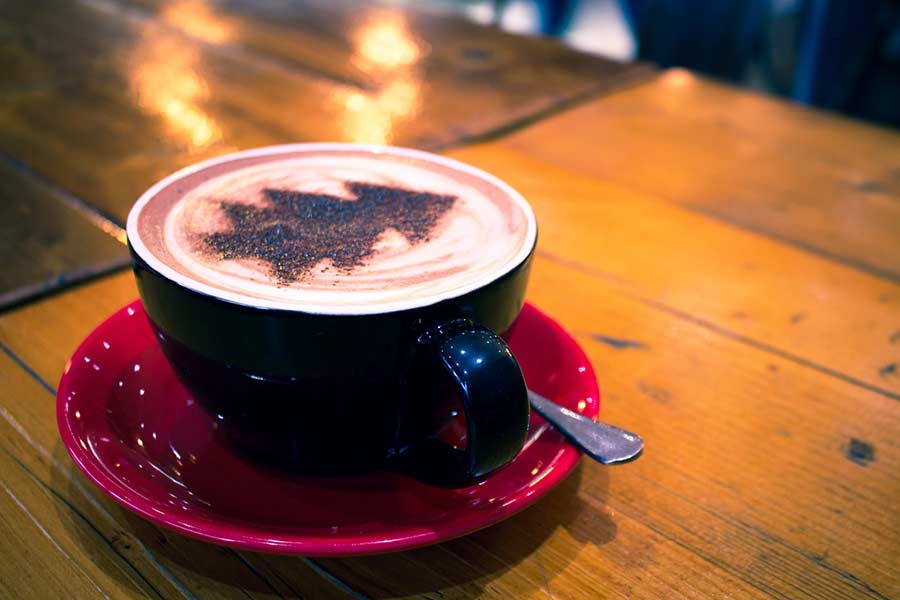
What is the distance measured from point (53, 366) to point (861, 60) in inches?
90.3

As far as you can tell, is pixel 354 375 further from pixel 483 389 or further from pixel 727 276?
pixel 727 276

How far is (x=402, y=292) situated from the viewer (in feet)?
1.24

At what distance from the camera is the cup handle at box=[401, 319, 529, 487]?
336mm

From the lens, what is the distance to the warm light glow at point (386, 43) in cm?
112

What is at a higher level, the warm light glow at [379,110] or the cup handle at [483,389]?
the cup handle at [483,389]

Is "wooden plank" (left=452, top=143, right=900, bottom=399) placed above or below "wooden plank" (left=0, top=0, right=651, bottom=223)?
below

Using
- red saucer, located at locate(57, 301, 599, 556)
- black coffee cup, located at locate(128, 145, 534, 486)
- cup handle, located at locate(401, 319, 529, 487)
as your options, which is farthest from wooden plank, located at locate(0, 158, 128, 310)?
cup handle, located at locate(401, 319, 529, 487)

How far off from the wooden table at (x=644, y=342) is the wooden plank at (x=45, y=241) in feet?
0.05

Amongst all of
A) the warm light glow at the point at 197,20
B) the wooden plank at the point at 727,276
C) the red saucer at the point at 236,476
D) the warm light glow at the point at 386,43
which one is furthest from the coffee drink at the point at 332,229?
the warm light glow at the point at 197,20

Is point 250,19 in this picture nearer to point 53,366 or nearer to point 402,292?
point 53,366

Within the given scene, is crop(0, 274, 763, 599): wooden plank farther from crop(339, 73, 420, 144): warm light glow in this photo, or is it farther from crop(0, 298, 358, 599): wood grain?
crop(339, 73, 420, 144): warm light glow

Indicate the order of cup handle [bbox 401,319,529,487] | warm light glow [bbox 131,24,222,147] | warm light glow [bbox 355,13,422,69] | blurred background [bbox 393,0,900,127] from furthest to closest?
blurred background [bbox 393,0,900,127] < warm light glow [bbox 355,13,422,69] < warm light glow [bbox 131,24,222,147] < cup handle [bbox 401,319,529,487]

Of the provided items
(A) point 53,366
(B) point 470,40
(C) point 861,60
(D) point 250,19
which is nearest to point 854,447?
(A) point 53,366

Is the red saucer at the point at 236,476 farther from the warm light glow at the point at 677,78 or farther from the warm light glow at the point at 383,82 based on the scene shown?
the warm light glow at the point at 677,78
